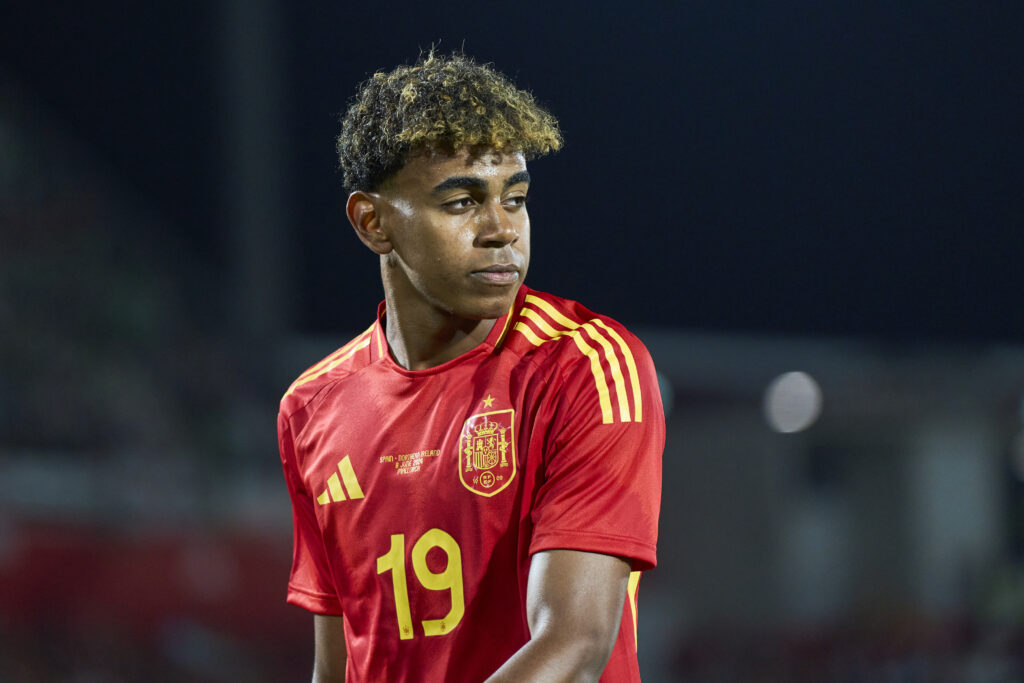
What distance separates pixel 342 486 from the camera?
221cm

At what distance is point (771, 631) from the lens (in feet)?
27.4

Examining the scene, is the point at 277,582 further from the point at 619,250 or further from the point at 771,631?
the point at 619,250

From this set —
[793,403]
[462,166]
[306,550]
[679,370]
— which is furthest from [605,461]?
[679,370]

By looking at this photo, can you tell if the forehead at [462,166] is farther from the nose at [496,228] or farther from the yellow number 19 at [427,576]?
the yellow number 19 at [427,576]

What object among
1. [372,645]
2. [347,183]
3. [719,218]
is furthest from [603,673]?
[719,218]

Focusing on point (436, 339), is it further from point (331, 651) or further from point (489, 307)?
point (331, 651)

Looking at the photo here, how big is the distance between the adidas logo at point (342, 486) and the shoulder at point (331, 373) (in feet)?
0.68

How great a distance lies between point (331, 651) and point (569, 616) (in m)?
0.80

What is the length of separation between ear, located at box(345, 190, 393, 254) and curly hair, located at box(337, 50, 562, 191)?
0.02 m

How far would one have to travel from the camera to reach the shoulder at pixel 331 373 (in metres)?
2.37

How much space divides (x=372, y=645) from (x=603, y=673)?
1.45 feet

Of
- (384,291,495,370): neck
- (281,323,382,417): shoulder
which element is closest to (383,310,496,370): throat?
(384,291,495,370): neck

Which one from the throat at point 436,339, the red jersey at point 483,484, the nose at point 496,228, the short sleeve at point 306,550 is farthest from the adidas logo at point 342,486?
the nose at point 496,228

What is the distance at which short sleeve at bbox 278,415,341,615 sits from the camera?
2359mm
